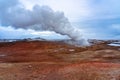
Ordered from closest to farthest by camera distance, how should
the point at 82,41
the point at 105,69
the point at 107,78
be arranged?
1. the point at 107,78
2. the point at 105,69
3. the point at 82,41

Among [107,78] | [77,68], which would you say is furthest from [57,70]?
[107,78]

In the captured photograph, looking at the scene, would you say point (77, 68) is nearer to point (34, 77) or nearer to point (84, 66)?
point (84, 66)

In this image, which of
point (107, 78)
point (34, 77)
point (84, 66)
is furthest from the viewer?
point (84, 66)

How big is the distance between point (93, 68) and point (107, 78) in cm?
422

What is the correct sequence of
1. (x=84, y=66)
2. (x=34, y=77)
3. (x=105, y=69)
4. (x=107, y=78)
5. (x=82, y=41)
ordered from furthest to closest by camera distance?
(x=82, y=41)
(x=84, y=66)
(x=105, y=69)
(x=34, y=77)
(x=107, y=78)

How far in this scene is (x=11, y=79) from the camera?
80.6 ft

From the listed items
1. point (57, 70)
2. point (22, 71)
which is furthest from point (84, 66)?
point (22, 71)

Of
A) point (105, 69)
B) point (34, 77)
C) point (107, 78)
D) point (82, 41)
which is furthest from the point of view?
point (82, 41)

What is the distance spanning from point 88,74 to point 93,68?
283 centimetres

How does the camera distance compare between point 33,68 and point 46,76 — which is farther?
point 33,68

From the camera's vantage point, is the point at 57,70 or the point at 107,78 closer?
the point at 107,78

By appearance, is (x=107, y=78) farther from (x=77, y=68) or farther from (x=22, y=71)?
(x=22, y=71)

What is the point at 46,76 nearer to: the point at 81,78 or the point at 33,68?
the point at 81,78

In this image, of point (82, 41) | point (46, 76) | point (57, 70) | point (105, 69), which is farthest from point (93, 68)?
point (82, 41)
